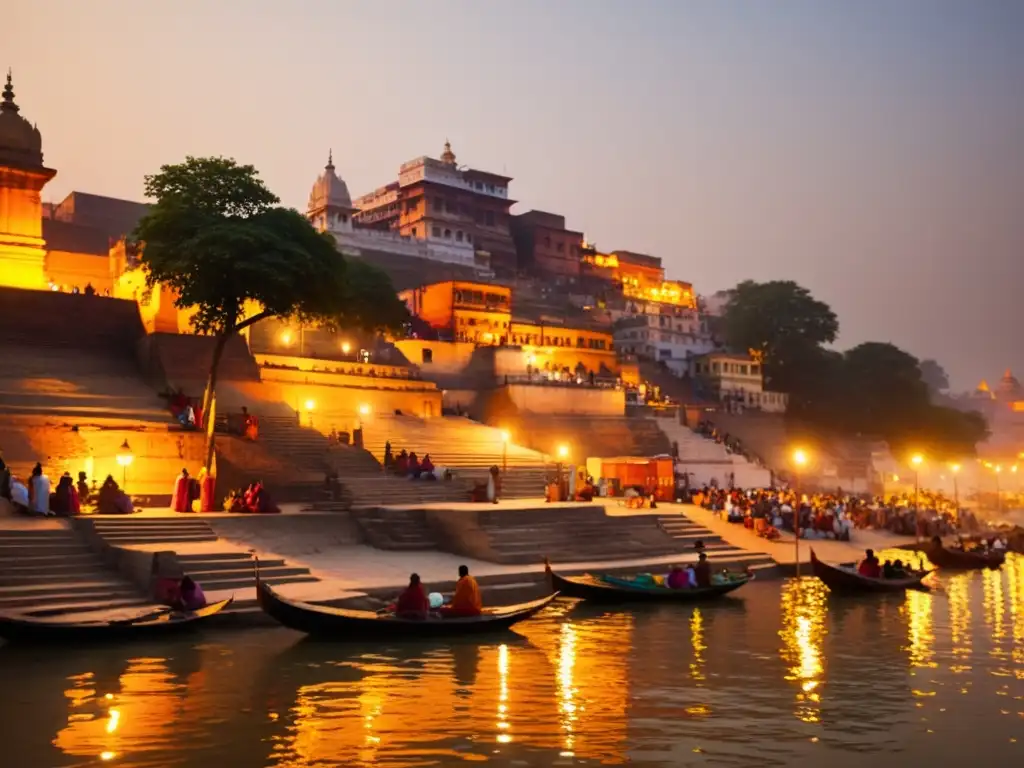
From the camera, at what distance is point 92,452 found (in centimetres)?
2145

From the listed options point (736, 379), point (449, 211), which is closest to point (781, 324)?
point (736, 379)

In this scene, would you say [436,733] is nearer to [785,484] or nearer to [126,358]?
[126,358]

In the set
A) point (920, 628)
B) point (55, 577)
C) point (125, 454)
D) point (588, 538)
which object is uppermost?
point (125, 454)

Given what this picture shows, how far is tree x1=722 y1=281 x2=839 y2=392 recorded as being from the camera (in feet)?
207

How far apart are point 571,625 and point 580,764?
306 inches

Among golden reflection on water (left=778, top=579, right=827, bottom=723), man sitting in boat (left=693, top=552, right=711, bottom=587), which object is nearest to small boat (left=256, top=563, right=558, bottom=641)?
golden reflection on water (left=778, top=579, right=827, bottom=723)

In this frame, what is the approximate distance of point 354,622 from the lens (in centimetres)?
1341

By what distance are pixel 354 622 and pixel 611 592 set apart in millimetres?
6000

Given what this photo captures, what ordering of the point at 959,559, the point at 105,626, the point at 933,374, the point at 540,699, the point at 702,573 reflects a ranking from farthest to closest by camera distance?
1. the point at 933,374
2. the point at 959,559
3. the point at 702,573
4. the point at 105,626
5. the point at 540,699

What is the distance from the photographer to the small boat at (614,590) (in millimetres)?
17391

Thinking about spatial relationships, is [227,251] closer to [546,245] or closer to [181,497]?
[181,497]

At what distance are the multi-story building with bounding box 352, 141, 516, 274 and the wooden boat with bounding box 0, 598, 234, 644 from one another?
54746 millimetres

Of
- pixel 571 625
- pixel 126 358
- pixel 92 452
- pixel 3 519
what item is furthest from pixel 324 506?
pixel 126 358

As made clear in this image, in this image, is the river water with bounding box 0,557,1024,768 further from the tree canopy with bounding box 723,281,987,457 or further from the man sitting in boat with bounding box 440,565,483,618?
the tree canopy with bounding box 723,281,987,457
